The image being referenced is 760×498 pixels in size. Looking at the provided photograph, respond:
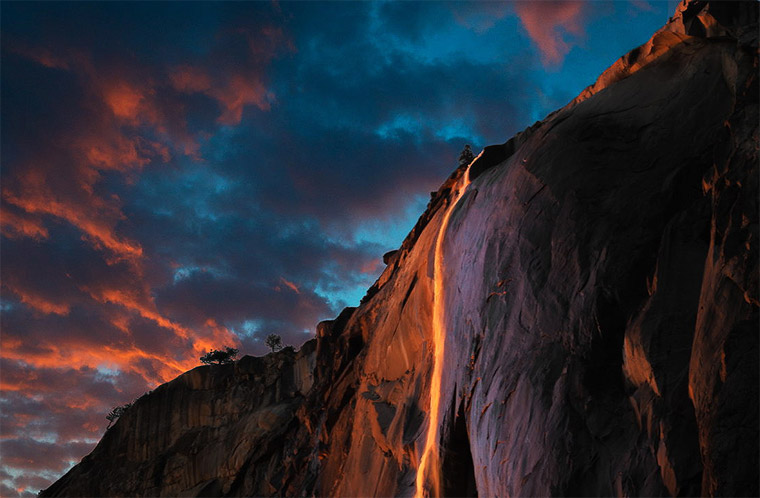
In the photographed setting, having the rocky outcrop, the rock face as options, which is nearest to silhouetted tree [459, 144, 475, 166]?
the rock face

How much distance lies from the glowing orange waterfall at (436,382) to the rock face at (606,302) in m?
0.11

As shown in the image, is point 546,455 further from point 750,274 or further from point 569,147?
point 569,147

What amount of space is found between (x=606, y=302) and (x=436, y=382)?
596 cm

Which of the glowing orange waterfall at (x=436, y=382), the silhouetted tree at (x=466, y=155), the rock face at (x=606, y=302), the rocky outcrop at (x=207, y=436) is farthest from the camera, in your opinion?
the rocky outcrop at (x=207, y=436)

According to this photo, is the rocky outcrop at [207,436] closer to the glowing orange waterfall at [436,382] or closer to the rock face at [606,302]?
the rock face at [606,302]

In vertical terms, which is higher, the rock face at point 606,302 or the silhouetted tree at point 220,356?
the silhouetted tree at point 220,356

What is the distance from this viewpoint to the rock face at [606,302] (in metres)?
7.76

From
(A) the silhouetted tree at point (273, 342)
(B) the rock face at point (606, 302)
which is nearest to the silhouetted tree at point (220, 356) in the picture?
(A) the silhouetted tree at point (273, 342)

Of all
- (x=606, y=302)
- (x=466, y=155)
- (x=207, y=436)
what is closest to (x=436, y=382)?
(x=606, y=302)

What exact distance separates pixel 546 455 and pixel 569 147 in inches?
227

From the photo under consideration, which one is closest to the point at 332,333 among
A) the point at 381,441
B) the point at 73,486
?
the point at 381,441

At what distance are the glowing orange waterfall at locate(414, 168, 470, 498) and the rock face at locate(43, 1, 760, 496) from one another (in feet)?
0.36

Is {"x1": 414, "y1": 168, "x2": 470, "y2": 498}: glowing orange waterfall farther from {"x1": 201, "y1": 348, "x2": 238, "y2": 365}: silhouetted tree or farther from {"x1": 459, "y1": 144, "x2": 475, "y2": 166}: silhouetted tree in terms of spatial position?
{"x1": 201, "y1": 348, "x2": 238, "y2": 365}: silhouetted tree

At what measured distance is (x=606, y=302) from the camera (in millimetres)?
9734
